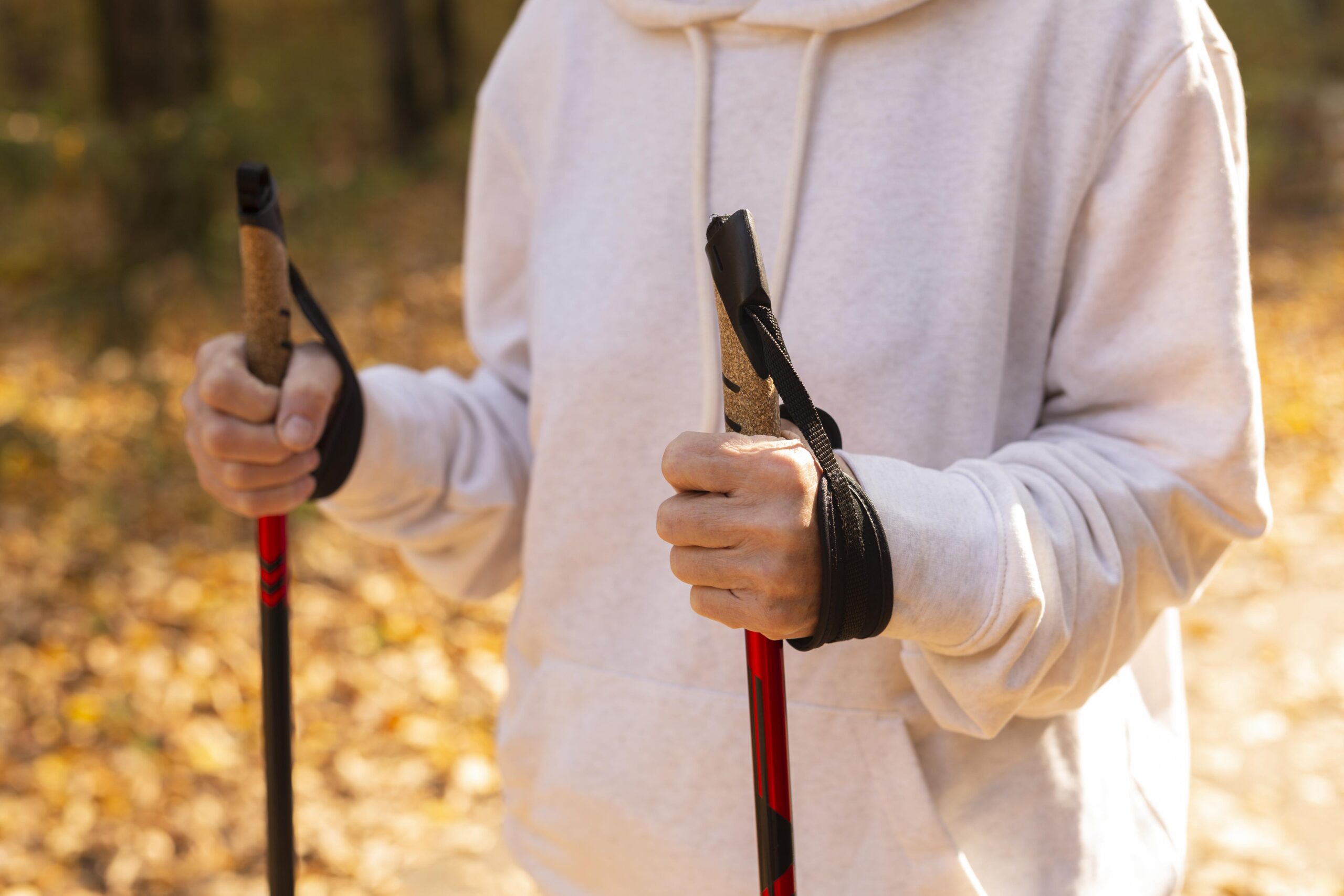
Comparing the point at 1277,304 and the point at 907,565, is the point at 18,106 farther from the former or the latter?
the point at 1277,304

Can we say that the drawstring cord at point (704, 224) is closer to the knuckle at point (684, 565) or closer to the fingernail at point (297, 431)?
the knuckle at point (684, 565)

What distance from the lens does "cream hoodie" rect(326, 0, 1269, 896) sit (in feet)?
4.28

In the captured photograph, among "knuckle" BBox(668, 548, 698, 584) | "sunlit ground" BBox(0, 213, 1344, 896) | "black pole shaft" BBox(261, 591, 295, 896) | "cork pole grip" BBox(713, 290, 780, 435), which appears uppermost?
"cork pole grip" BBox(713, 290, 780, 435)

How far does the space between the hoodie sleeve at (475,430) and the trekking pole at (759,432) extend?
777 mm

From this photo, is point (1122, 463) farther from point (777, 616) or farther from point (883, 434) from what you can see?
point (777, 616)

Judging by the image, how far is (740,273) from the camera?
1.07m

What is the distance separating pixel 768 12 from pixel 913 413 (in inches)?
22.1

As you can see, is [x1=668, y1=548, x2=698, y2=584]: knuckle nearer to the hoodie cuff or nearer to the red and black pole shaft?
the hoodie cuff

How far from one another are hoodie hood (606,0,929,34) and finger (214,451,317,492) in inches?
31.0

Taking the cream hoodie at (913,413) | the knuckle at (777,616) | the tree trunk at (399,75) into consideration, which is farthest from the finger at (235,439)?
the tree trunk at (399,75)

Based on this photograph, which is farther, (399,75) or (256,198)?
(399,75)

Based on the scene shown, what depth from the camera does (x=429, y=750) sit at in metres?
4.08

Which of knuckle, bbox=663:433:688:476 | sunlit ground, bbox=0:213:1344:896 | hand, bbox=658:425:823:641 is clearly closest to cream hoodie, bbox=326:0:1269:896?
hand, bbox=658:425:823:641

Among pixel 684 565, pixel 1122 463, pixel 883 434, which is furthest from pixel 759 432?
pixel 1122 463
